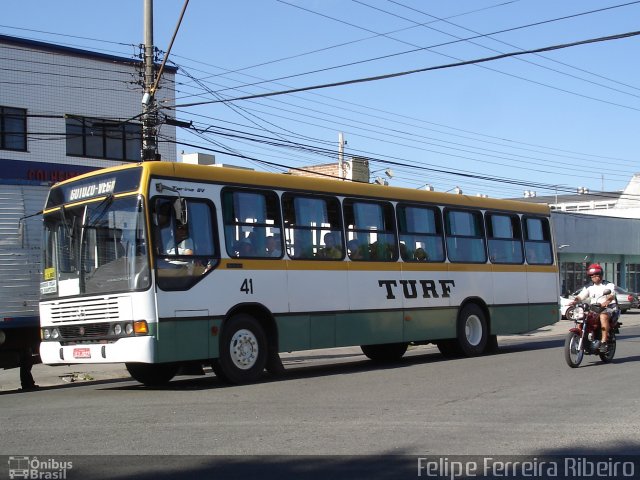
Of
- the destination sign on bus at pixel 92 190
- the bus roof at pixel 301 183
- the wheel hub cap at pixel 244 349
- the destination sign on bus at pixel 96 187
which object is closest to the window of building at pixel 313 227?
the bus roof at pixel 301 183

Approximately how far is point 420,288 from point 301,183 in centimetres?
359

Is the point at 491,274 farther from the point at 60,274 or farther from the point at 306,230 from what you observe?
the point at 60,274

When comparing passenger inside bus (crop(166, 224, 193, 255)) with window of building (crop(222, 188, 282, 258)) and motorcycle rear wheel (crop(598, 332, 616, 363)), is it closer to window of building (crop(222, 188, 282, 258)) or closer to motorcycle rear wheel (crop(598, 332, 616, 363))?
window of building (crop(222, 188, 282, 258))

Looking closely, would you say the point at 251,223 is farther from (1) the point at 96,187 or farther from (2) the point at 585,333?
(2) the point at 585,333

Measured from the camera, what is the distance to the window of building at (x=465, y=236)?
56.3 ft

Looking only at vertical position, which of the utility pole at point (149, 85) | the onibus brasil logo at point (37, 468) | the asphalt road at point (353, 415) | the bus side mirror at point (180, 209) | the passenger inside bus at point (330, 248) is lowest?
the asphalt road at point (353, 415)

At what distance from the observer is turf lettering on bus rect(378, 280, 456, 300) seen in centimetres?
1562

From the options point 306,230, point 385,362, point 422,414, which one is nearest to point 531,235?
point 385,362

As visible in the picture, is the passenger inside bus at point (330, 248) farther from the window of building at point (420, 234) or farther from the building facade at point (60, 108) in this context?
the building facade at point (60, 108)

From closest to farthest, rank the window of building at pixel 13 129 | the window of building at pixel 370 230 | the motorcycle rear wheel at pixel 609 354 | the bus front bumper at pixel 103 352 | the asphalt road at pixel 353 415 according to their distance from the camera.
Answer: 1. the asphalt road at pixel 353 415
2. the bus front bumper at pixel 103 352
3. the motorcycle rear wheel at pixel 609 354
4. the window of building at pixel 370 230
5. the window of building at pixel 13 129

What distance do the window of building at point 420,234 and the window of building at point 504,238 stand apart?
171cm

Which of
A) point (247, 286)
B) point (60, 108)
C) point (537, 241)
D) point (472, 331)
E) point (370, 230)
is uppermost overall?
point (60, 108)

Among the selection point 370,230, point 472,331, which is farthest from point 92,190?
point 472,331

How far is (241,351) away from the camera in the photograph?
42.5 ft
